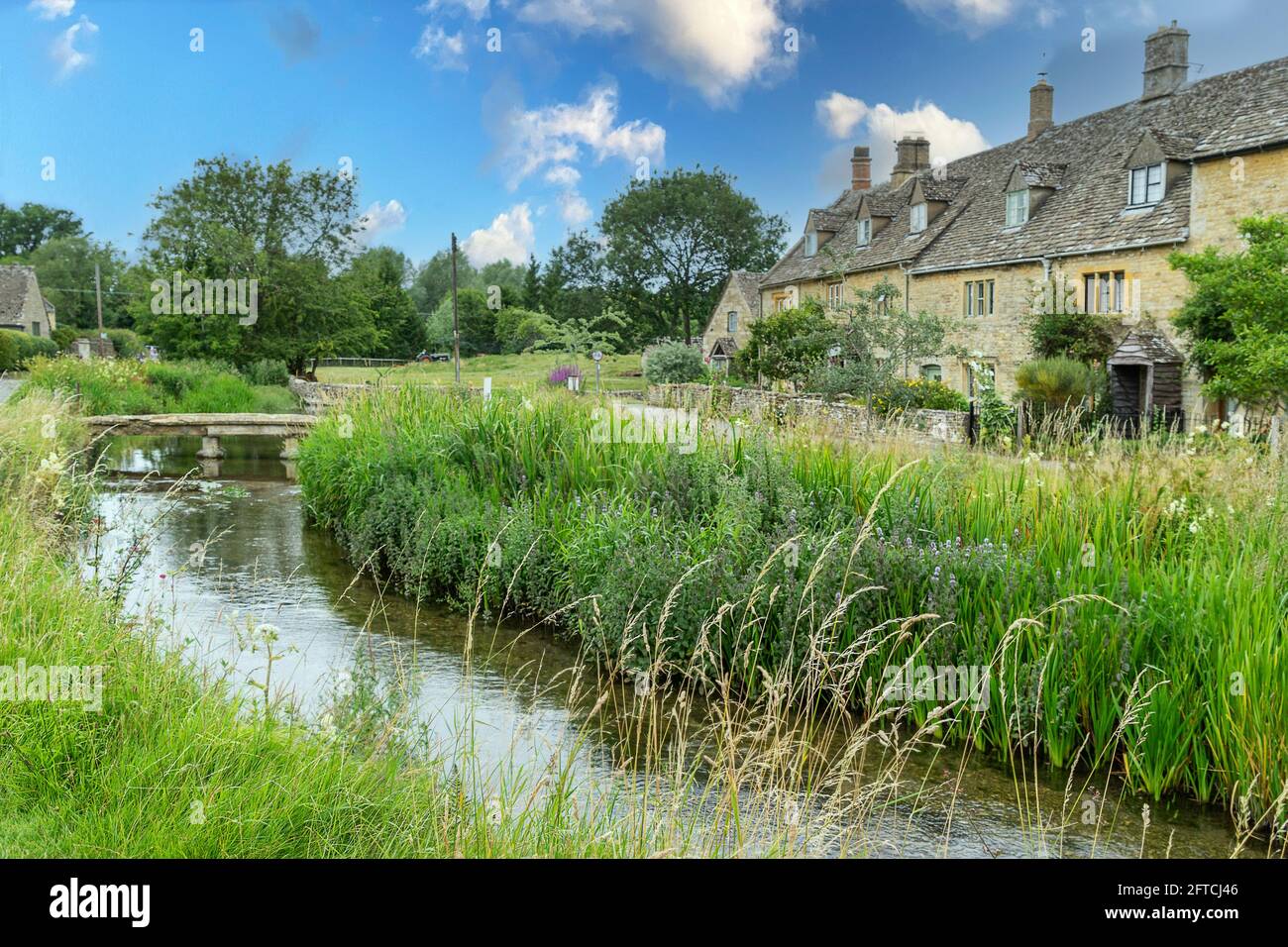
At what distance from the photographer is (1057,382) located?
22859mm

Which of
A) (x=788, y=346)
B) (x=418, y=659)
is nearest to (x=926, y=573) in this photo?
(x=418, y=659)

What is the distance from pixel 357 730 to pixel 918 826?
3.06m

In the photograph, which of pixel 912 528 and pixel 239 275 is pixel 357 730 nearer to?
pixel 912 528

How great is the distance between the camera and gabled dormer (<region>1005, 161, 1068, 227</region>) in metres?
29.2

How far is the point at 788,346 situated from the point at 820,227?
16646 millimetres

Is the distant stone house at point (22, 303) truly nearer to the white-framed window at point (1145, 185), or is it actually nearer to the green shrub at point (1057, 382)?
the green shrub at point (1057, 382)

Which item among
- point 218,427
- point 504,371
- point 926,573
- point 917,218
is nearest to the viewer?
point 926,573

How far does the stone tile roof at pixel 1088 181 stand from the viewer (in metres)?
21.9

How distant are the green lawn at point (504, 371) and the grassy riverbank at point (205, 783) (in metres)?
11.6

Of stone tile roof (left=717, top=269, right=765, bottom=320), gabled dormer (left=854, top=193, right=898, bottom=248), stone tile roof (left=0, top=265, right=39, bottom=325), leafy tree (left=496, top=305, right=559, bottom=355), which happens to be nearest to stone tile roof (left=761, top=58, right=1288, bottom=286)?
gabled dormer (left=854, top=193, right=898, bottom=248)

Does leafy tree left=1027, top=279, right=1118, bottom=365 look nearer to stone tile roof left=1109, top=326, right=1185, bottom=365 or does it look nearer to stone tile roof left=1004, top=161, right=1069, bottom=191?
stone tile roof left=1109, top=326, right=1185, bottom=365

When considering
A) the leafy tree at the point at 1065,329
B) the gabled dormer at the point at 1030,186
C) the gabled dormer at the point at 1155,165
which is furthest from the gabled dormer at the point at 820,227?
the gabled dormer at the point at 1155,165

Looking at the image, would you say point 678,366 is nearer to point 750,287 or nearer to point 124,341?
point 750,287
